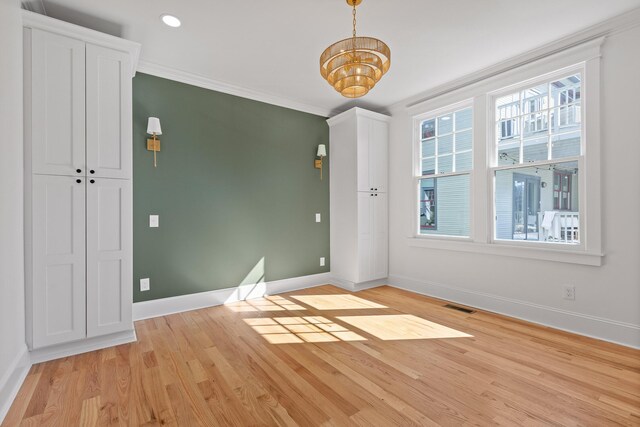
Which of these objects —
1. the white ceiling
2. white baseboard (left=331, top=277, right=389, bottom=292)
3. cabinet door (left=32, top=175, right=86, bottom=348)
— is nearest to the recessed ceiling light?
the white ceiling

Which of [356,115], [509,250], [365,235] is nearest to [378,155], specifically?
[356,115]

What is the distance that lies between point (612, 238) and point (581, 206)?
1.13 ft

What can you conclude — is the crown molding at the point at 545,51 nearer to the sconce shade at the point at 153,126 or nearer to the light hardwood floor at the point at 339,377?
the light hardwood floor at the point at 339,377

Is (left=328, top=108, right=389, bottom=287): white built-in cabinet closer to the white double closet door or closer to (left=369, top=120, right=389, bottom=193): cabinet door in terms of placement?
(left=369, top=120, right=389, bottom=193): cabinet door

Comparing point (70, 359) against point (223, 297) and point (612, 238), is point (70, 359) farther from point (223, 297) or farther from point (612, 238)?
point (612, 238)

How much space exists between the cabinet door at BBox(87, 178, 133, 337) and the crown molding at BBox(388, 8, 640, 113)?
3707 millimetres

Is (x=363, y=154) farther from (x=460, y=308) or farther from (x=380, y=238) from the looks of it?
(x=460, y=308)

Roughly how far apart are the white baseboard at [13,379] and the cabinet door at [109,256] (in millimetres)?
384

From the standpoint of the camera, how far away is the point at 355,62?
77.9 inches

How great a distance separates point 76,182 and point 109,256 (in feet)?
2.13

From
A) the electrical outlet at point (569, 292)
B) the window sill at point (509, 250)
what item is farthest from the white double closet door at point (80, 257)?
the electrical outlet at point (569, 292)

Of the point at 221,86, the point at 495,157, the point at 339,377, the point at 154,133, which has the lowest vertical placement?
the point at 339,377

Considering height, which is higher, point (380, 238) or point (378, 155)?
point (378, 155)

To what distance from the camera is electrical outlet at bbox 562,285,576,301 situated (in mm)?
2729
